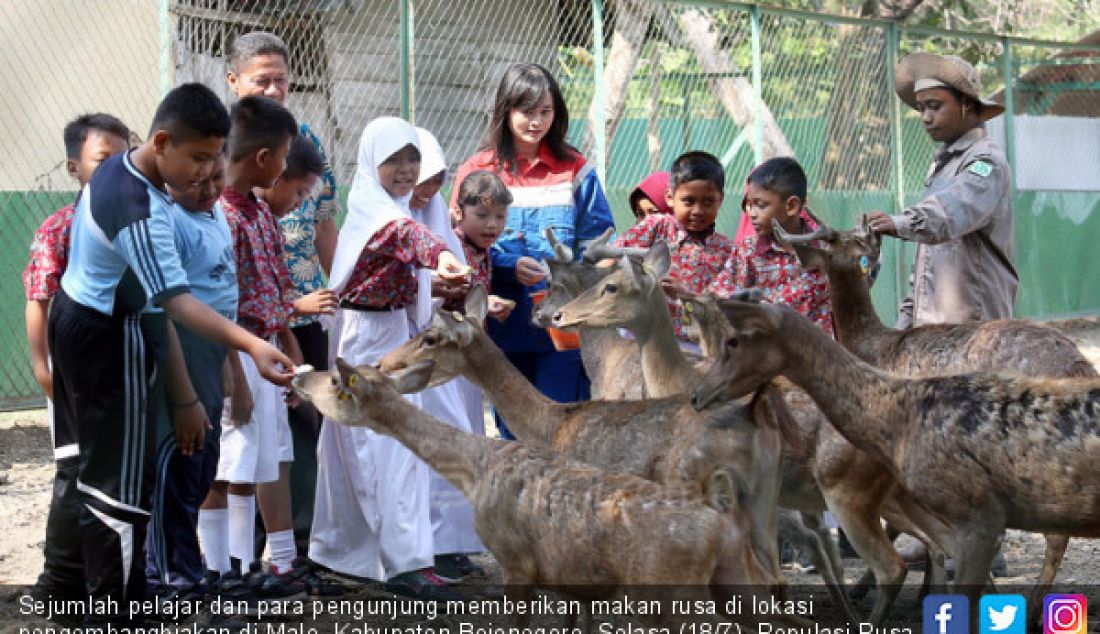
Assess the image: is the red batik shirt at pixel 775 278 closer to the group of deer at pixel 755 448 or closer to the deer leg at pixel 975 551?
the group of deer at pixel 755 448

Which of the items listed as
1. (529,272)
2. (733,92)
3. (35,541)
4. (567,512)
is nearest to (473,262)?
(529,272)

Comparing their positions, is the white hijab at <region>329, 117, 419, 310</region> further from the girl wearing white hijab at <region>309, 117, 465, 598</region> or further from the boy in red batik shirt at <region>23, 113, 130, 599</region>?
the boy in red batik shirt at <region>23, 113, 130, 599</region>

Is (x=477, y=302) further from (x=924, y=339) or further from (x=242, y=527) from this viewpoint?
(x=924, y=339)

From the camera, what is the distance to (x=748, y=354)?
18.3 ft

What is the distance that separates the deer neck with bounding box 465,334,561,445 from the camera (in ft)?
20.9

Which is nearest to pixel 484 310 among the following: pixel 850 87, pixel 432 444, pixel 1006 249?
pixel 432 444

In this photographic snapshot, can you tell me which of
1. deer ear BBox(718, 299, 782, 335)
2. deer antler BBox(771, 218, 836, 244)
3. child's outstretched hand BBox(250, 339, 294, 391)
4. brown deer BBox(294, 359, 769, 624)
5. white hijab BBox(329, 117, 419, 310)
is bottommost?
brown deer BBox(294, 359, 769, 624)

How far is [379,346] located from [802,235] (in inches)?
84.9

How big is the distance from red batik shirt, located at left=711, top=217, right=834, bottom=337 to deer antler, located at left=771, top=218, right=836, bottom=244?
32 centimetres

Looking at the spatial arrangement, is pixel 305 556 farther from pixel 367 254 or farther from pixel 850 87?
pixel 850 87

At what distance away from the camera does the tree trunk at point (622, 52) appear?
15.0 m

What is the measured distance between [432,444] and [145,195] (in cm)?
151

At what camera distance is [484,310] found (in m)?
6.88

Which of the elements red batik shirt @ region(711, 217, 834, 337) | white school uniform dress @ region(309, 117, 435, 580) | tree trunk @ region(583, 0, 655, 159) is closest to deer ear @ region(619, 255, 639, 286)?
red batik shirt @ region(711, 217, 834, 337)
